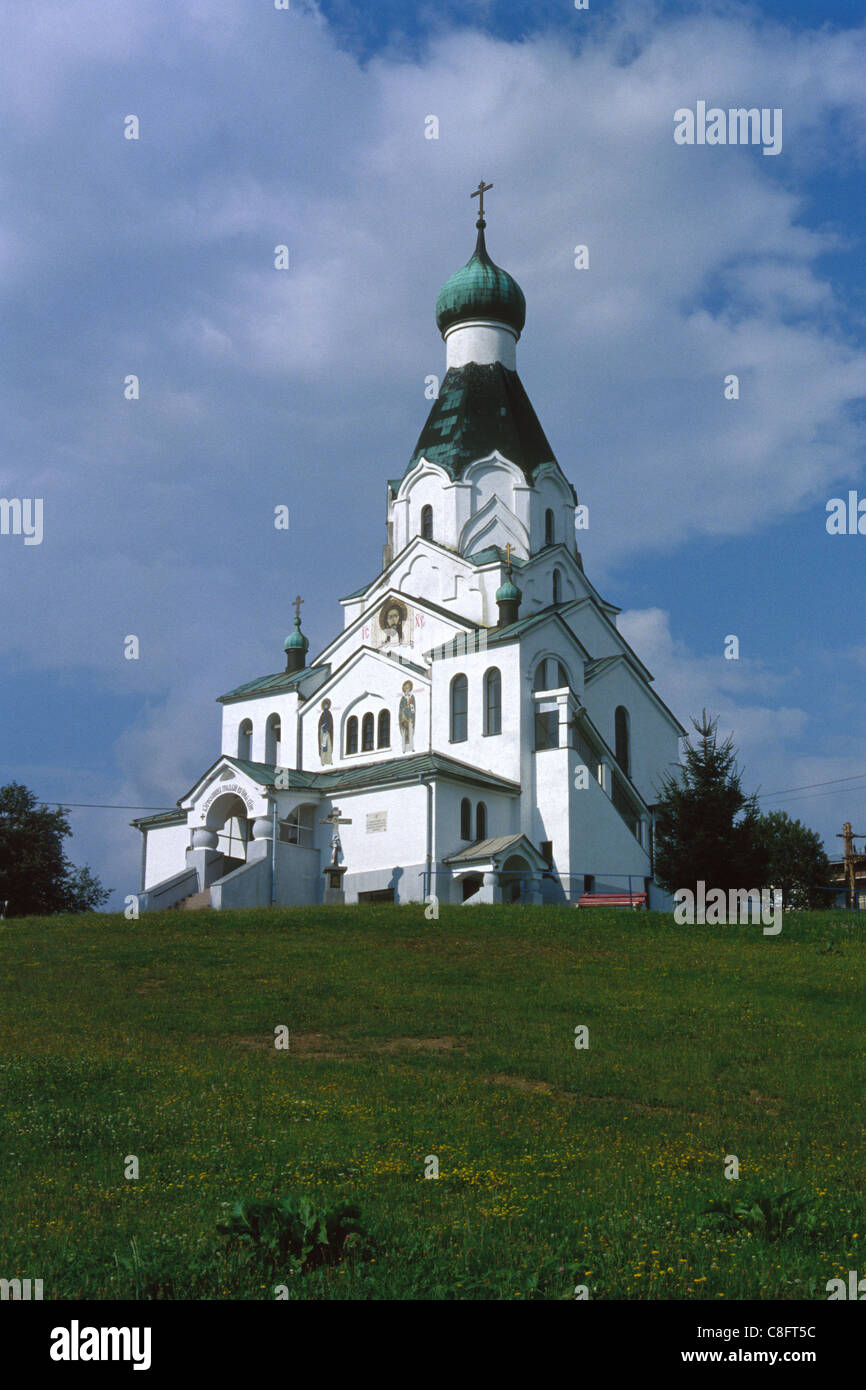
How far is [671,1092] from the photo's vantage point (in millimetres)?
13852

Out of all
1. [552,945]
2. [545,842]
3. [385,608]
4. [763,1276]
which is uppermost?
[385,608]

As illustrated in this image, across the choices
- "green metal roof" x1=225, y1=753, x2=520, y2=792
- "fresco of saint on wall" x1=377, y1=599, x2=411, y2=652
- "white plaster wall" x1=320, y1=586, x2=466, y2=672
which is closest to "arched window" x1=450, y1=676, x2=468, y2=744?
"green metal roof" x1=225, y1=753, x2=520, y2=792

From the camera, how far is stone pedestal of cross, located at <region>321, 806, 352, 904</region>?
109 ft

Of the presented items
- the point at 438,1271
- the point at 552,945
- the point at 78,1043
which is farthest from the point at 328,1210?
the point at 552,945

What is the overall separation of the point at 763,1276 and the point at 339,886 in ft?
86.1

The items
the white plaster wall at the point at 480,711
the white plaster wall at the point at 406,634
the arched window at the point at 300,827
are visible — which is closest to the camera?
the arched window at the point at 300,827

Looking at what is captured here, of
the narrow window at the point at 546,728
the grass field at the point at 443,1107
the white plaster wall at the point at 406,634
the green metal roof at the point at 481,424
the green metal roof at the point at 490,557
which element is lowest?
the grass field at the point at 443,1107

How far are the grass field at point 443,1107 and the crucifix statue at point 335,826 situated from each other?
8970 mm

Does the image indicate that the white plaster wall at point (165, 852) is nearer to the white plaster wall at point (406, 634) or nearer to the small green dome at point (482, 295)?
the white plaster wall at point (406, 634)

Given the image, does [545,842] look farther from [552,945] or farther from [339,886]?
[552,945]

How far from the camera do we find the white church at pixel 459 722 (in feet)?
108

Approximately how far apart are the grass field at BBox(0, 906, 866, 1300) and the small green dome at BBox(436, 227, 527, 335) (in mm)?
24435

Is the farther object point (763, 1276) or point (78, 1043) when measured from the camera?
point (78, 1043)
